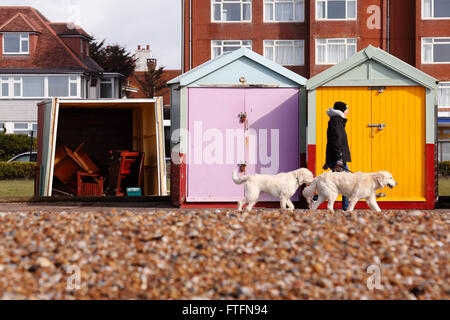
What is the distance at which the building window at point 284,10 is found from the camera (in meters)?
44.4

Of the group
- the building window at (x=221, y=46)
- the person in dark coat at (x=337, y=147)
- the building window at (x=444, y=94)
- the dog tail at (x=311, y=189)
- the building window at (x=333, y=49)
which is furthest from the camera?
the building window at (x=444, y=94)

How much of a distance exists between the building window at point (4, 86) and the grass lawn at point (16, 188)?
74.5ft

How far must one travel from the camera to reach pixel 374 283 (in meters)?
7.51

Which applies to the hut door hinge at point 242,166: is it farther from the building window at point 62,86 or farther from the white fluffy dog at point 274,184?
the building window at point 62,86

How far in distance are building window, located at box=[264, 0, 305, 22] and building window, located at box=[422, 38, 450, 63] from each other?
7.05 m

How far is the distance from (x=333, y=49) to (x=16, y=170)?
20.2 m

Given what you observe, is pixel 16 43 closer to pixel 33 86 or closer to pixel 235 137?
pixel 33 86

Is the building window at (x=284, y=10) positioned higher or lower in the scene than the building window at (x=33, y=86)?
higher

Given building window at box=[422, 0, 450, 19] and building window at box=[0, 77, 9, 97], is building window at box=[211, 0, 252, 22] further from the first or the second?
building window at box=[0, 77, 9, 97]

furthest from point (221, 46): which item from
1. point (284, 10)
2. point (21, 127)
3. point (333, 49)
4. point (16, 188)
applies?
point (16, 188)

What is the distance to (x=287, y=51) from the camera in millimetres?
44688

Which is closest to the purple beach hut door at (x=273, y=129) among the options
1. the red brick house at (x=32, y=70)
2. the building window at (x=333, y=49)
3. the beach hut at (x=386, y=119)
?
the beach hut at (x=386, y=119)

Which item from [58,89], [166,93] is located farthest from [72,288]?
[166,93]
